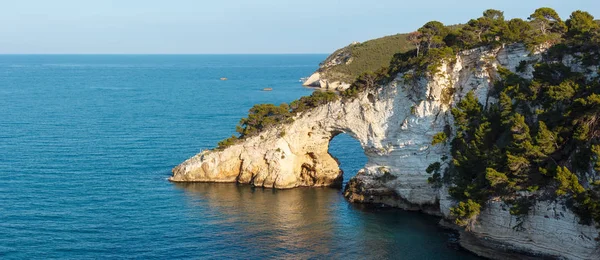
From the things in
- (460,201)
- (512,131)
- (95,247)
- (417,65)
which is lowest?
(95,247)

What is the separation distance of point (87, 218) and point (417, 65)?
27.8 m

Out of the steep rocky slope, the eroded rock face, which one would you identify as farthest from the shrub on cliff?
the steep rocky slope

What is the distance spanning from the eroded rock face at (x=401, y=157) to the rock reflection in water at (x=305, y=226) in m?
1.67

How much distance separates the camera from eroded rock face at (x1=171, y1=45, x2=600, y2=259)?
123ft

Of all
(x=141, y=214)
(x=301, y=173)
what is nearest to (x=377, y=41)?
(x=301, y=173)

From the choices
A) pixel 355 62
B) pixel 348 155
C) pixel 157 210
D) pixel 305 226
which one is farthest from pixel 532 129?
pixel 355 62

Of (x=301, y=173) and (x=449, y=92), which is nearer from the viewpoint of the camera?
(x=449, y=92)

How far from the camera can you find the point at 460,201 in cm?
4200

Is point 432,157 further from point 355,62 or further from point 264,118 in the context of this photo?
point 355,62

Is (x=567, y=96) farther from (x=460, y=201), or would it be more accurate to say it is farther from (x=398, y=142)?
(x=398, y=142)

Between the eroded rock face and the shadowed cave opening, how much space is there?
15.2 ft

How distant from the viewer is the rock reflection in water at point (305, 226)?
4119 cm

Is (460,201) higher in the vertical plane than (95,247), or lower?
higher

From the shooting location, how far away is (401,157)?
167 feet
